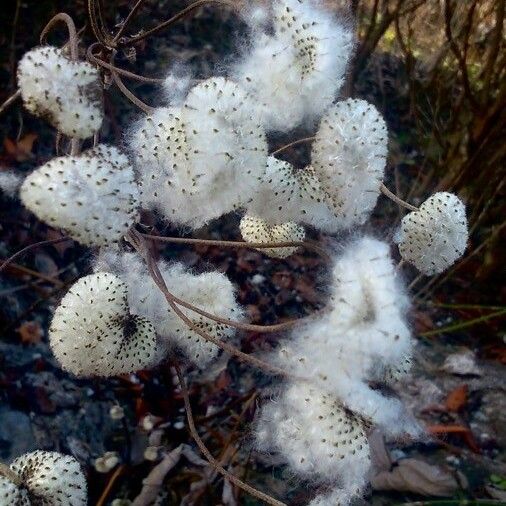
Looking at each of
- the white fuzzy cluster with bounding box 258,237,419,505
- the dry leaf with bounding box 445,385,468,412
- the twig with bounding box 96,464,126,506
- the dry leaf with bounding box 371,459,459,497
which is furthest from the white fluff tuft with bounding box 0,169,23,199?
the dry leaf with bounding box 445,385,468,412

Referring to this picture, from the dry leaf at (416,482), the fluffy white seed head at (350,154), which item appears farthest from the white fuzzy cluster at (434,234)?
the dry leaf at (416,482)

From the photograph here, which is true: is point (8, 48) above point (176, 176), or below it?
below

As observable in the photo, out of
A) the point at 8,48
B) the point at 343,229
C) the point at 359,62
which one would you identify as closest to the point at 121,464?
the point at 343,229

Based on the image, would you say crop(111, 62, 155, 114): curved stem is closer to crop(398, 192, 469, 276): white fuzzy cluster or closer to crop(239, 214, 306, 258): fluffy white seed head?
crop(239, 214, 306, 258): fluffy white seed head

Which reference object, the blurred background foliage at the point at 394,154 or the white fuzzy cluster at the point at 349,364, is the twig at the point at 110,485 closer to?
the blurred background foliage at the point at 394,154

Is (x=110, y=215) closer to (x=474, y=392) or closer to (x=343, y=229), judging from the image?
(x=343, y=229)

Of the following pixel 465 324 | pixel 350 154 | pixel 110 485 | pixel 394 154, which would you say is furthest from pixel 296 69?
pixel 394 154
